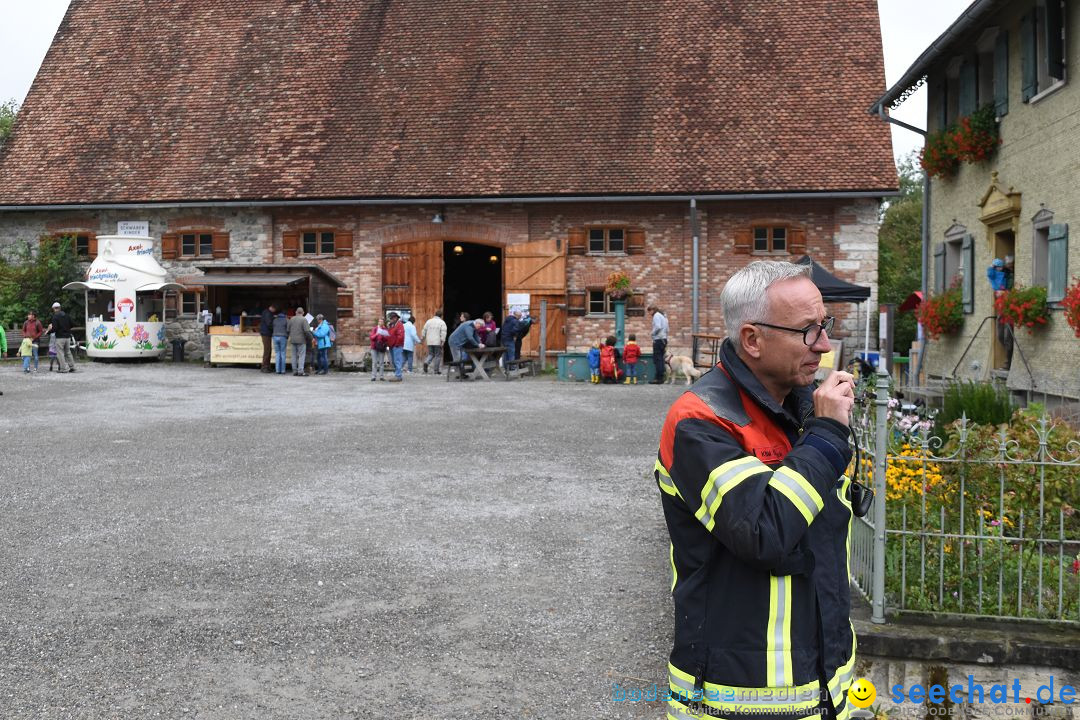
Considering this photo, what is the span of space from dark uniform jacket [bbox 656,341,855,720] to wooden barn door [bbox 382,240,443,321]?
22.4 metres

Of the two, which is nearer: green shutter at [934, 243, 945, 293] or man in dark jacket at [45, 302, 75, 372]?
green shutter at [934, 243, 945, 293]

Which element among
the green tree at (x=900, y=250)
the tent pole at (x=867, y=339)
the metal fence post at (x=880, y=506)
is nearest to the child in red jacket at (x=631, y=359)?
the tent pole at (x=867, y=339)

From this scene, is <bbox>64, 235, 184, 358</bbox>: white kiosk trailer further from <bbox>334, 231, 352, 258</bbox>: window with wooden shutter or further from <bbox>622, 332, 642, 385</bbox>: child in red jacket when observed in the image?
<bbox>622, 332, 642, 385</bbox>: child in red jacket

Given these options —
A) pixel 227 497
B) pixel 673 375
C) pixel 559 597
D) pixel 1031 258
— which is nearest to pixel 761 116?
pixel 673 375

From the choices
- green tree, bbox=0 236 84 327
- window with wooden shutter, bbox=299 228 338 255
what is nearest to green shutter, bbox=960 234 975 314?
window with wooden shutter, bbox=299 228 338 255

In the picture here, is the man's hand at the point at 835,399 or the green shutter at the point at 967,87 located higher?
the green shutter at the point at 967,87

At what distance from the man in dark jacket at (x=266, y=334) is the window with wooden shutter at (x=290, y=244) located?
2.27 meters

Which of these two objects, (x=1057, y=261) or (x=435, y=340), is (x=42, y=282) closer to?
(x=435, y=340)

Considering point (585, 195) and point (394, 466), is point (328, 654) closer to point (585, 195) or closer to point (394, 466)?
point (394, 466)

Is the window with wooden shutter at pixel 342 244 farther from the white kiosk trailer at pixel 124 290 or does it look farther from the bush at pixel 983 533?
the bush at pixel 983 533

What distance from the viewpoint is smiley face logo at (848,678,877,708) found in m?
3.87

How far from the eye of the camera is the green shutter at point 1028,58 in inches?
484

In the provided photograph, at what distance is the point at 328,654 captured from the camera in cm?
477

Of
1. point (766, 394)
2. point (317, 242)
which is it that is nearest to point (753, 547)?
point (766, 394)
